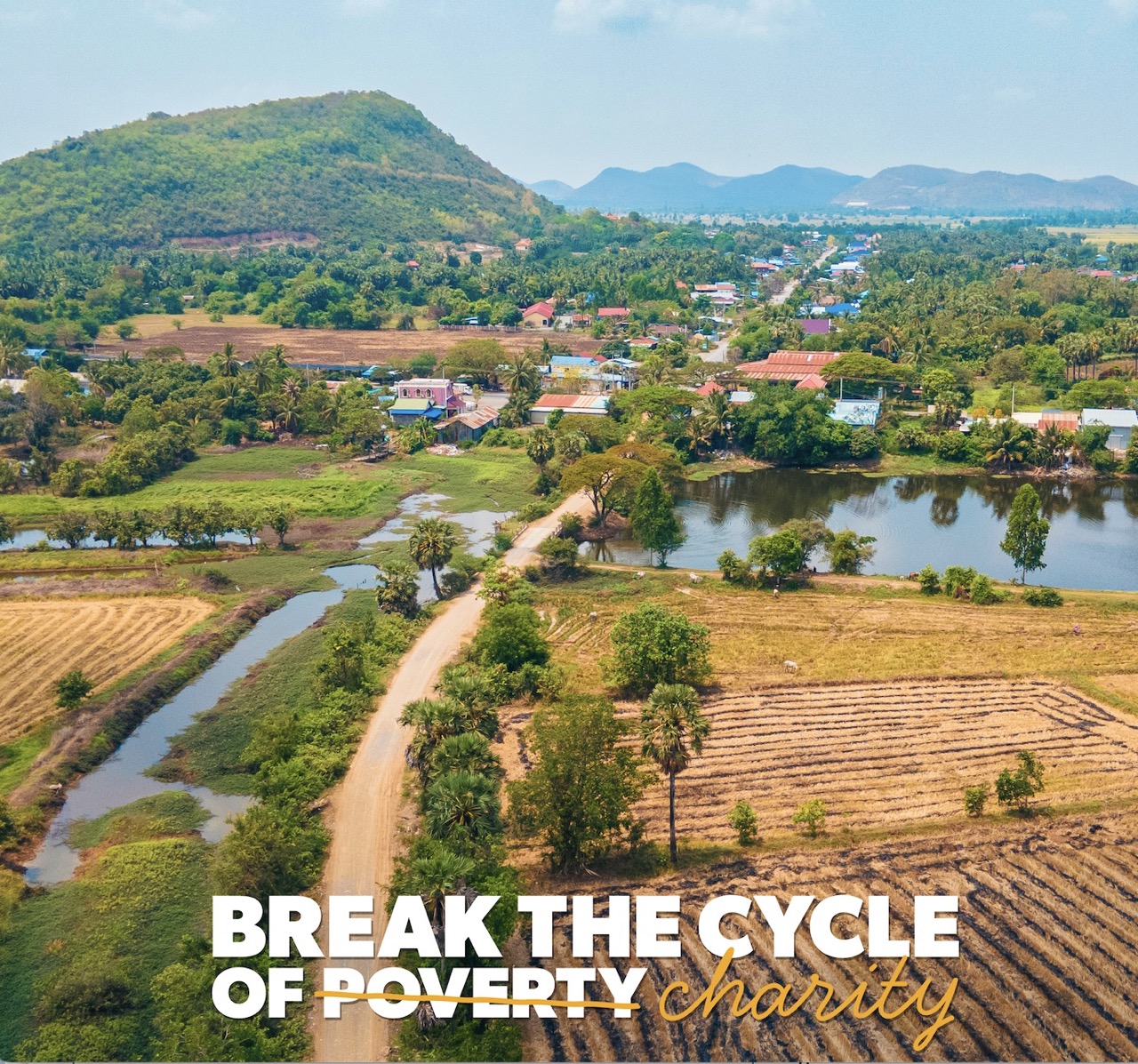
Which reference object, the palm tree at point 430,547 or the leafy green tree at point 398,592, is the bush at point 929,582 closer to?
the palm tree at point 430,547

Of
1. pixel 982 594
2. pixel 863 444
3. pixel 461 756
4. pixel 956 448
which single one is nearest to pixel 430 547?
pixel 461 756

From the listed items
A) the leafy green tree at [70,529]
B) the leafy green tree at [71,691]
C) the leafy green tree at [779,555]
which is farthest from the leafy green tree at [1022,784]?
the leafy green tree at [70,529]

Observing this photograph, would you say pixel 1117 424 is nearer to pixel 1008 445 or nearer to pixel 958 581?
pixel 1008 445

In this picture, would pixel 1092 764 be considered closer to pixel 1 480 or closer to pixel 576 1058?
pixel 576 1058

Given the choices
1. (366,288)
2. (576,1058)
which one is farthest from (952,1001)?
(366,288)

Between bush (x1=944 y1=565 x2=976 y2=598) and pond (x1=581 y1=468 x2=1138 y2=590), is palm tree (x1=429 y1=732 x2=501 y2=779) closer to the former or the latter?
pond (x1=581 y1=468 x2=1138 y2=590)

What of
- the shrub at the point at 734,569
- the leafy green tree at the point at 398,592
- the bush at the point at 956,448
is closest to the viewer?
the leafy green tree at the point at 398,592
